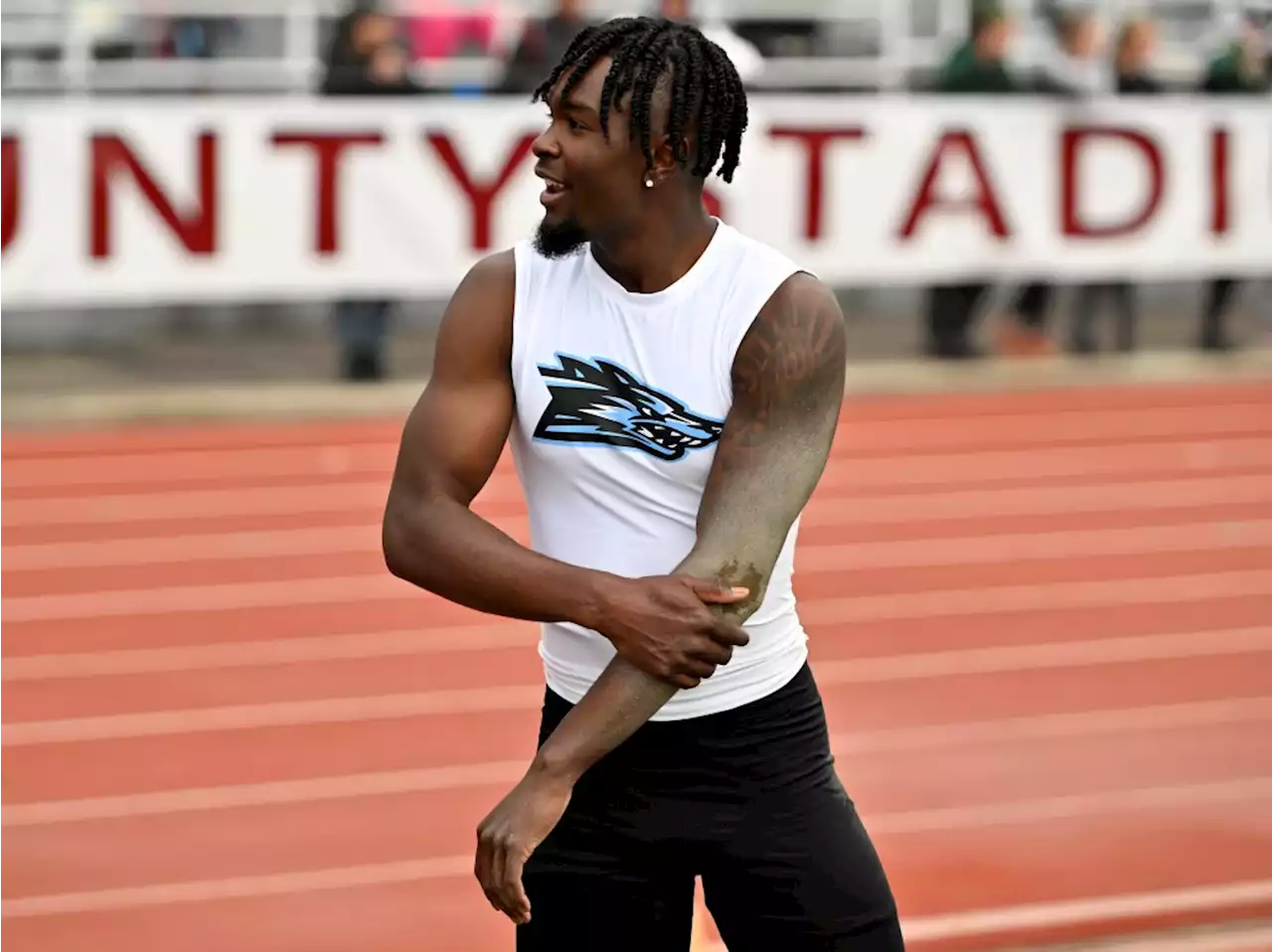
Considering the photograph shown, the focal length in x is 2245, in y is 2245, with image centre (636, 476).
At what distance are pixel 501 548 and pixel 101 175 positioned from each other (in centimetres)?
845

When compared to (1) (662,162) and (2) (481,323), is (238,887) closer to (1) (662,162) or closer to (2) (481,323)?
(2) (481,323)

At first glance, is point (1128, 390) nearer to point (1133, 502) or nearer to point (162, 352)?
point (1133, 502)

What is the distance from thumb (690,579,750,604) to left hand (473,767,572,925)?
0.25 meters

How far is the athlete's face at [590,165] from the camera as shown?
2.41 meters

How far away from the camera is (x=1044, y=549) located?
800 cm

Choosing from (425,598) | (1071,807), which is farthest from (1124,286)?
(1071,807)

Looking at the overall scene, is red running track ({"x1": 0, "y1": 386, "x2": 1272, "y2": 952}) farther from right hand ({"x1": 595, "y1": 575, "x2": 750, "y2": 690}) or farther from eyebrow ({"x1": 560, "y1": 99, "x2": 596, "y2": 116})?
eyebrow ({"x1": 560, "y1": 99, "x2": 596, "y2": 116})

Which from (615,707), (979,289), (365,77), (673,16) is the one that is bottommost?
(979,289)

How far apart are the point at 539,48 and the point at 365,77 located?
996 mm

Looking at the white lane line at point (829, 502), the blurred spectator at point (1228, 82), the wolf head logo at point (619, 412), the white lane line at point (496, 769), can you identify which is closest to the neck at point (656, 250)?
the wolf head logo at point (619, 412)

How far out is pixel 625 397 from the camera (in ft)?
8.04

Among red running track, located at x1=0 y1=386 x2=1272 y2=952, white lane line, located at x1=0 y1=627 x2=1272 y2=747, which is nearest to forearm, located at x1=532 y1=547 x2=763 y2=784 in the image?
red running track, located at x1=0 y1=386 x2=1272 y2=952

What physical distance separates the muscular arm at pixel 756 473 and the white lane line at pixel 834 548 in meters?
5.27

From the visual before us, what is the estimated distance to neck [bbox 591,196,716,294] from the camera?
97.2 inches
